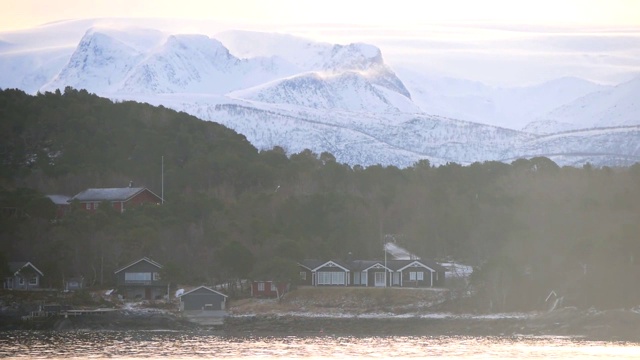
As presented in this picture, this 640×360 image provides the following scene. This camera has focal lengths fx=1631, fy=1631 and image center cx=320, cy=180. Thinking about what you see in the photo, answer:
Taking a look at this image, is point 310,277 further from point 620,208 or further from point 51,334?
point 620,208

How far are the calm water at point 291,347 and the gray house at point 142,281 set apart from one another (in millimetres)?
11729

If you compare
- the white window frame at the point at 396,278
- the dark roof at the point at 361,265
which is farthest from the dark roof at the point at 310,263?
the white window frame at the point at 396,278

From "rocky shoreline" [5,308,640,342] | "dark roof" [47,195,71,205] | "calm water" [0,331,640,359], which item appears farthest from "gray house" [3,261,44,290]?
"dark roof" [47,195,71,205]

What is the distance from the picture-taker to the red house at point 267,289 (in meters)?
83.1

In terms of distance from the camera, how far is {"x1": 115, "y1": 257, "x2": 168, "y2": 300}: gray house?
84625 mm

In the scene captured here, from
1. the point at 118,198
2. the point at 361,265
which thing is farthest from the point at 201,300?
the point at 118,198

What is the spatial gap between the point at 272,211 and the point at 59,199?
51.9 feet

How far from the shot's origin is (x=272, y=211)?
98.4 metres

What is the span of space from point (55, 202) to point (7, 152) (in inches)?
686

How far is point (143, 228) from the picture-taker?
3593 inches

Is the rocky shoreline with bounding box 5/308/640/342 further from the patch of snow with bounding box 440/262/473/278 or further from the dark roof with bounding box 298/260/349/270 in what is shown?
the patch of snow with bounding box 440/262/473/278

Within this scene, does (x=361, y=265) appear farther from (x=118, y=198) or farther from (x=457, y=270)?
(x=118, y=198)

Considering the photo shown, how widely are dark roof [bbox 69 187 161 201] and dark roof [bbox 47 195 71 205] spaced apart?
0.74 meters

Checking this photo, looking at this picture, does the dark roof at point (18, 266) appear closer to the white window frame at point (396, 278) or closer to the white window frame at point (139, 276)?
the white window frame at point (139, 276)
